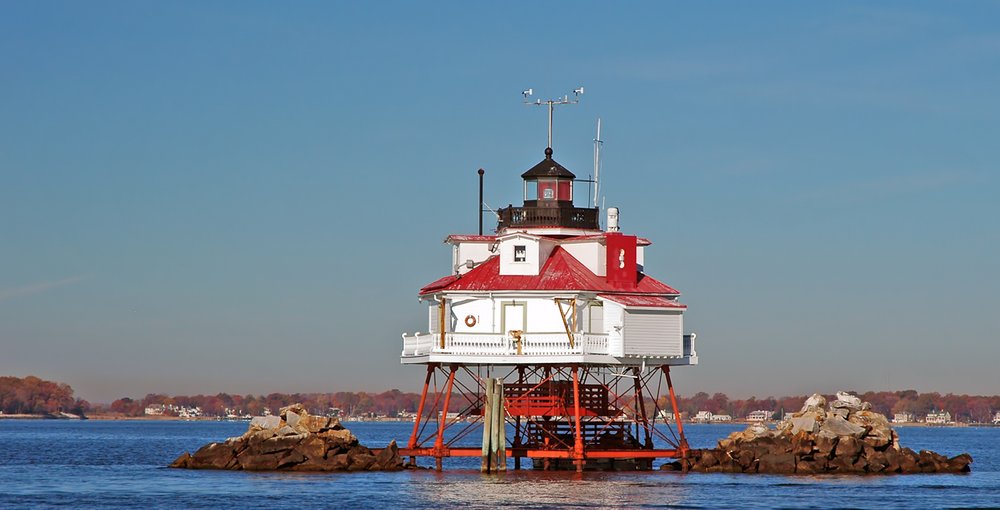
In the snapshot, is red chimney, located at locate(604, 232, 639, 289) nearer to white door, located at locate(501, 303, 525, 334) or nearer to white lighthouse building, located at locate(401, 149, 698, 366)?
white lighthouse building, located at locate(401, 149, 698, 366)

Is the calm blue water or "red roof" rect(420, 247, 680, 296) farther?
"red roof" rect(420, 247, 680, 296)

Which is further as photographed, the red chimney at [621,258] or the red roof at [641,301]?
the red chimney at [621,258]

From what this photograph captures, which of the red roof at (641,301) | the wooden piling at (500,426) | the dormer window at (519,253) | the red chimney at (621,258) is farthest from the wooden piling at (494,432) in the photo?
the red chimney at (621,258)

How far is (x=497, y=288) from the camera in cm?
6006

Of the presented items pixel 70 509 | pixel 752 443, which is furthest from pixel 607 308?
pixel 70 509

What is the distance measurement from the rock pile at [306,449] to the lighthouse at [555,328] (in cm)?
221

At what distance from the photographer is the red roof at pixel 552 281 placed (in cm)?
6000

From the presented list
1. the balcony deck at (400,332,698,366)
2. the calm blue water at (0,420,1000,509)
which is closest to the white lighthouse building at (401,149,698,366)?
the balcony deck at (400,332,698,366)

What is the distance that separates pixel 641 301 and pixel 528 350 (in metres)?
4.56

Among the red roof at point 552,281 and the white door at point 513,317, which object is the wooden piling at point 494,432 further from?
the red roof at point 552,281

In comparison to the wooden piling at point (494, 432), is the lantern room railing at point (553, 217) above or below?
above

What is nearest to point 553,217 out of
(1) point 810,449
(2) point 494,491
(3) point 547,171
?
(3) point 547,171

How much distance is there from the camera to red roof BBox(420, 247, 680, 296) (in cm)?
6000

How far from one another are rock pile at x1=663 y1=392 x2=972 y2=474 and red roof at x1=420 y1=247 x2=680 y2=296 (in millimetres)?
6862
